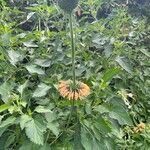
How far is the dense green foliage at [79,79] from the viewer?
6.88ft

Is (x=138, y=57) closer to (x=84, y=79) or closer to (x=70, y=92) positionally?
(x=84, y=79)

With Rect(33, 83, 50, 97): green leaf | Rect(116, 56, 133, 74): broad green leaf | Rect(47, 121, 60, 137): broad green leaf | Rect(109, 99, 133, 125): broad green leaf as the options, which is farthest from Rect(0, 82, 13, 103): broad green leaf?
Rect(116, 56, 133, 74): broad green leaf

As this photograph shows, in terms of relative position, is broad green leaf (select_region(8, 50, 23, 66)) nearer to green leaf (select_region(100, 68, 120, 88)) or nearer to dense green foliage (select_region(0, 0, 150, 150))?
dense green foliage (select_region(0, 0, 150, 150))

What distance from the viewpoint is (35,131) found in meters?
1.95

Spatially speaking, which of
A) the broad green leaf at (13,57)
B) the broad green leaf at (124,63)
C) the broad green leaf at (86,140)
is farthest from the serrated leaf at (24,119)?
the broad green leaf at (124,63)

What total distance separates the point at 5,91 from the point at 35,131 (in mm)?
305

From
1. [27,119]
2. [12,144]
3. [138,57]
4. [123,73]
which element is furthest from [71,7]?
[138,57]

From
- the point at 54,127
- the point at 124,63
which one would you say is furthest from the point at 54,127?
the point at 124,63

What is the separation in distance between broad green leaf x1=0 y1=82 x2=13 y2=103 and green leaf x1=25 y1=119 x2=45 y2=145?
201 mm

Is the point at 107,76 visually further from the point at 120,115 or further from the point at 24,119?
the point at 24,119

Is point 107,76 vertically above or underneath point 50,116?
above

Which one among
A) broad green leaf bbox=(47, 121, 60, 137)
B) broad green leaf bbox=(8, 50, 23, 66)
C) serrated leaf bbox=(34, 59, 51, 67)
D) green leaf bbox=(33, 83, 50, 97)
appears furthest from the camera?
serrated leaf bbox=(34, 59, 51, 67)

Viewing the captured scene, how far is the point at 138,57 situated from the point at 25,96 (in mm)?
1128

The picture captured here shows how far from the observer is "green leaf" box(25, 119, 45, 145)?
1926mm
